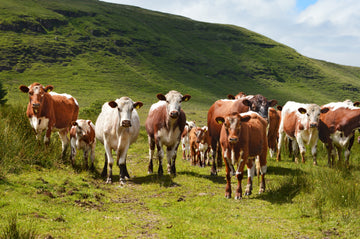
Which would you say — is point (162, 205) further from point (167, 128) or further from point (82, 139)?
point (82, 139)

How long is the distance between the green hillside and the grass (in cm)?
7494

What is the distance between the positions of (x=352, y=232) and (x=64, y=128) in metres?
11.0

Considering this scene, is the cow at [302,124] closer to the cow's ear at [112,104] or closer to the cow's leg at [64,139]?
the cow's ear at [112,104]

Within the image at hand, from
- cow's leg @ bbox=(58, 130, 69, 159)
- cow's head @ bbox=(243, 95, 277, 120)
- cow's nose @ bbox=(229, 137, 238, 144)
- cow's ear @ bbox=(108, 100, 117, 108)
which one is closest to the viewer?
cow's nose @ bbox=(229, 137, 238, 144)

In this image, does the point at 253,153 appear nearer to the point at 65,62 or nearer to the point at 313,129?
the point at 313,129

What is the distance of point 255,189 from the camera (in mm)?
10445

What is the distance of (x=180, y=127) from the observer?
42.0 feet

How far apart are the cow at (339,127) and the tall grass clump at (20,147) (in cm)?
1086

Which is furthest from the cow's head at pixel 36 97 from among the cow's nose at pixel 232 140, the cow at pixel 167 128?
the cow's nose at pixel 232 140

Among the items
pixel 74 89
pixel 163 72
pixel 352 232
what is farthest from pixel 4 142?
pixel 163 72

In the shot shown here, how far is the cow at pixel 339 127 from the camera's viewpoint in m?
13.9

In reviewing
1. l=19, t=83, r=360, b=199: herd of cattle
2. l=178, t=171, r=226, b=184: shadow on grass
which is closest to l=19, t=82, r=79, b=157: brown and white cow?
l=19, t=83, r=360, b=199: herd of cattle

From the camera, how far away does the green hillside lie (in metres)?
108

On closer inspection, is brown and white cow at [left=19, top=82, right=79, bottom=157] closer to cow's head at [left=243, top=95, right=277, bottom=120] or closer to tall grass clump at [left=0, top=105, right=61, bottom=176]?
tall grass clump at [left=0, top=105, right=61, bottom=176]
